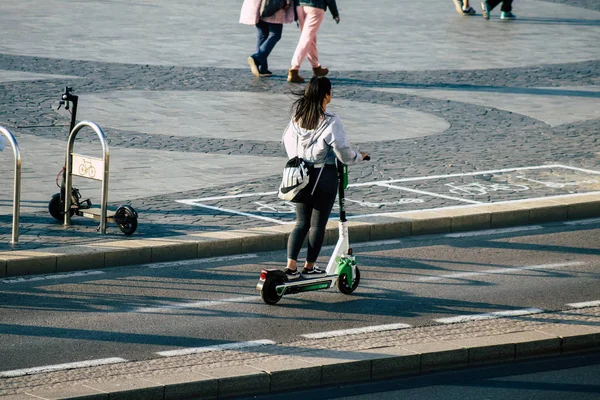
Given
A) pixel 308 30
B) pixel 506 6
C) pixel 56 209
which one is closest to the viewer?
pixel 56 209

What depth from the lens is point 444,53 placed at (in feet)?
73.2

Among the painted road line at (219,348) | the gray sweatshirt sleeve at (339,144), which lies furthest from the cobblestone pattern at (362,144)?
the painted road line at (219,348)

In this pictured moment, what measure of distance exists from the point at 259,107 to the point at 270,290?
8186 millimetres

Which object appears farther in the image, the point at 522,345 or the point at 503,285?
the point at 503,285

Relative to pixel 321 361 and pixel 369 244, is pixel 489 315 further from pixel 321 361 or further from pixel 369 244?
pixel 369 244

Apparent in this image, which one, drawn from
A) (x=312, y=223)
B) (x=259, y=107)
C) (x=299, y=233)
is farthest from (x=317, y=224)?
(x=259, y=107)

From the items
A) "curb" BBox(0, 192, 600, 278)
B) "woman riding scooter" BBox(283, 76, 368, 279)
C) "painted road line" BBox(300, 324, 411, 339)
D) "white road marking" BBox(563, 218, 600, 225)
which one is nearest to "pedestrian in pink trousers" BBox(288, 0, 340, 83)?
"curb" BBox(0, 192, 600, 278)

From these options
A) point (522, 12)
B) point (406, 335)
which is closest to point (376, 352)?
point (406, 335)

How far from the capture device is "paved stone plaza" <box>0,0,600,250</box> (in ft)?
39.8

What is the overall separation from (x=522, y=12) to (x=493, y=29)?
3649 mm

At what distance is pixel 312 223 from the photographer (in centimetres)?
929

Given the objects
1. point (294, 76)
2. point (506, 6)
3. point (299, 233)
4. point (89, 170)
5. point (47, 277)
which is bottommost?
point (47, 277)

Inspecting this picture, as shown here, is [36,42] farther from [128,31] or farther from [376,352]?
[376,352]

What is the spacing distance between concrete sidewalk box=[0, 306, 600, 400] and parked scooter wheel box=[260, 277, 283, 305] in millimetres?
941
